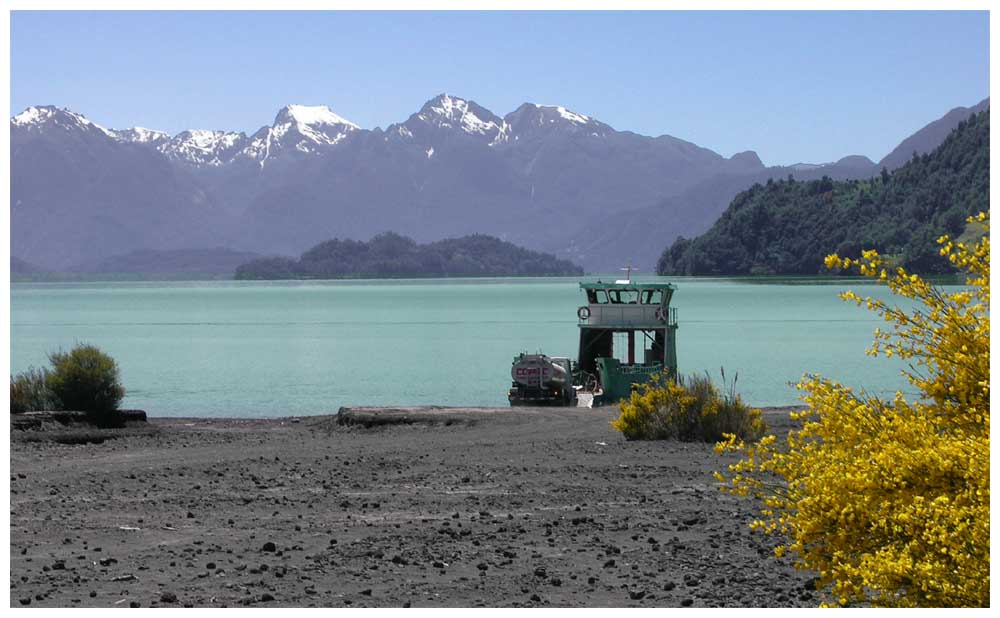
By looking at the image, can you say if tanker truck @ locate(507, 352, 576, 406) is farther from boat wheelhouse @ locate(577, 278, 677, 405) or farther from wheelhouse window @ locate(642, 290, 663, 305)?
wheelhouse window @ locate(642, 290, 663, 305)

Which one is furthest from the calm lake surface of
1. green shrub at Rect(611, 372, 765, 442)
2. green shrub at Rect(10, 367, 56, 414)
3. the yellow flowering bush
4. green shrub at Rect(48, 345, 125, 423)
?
the yellow flowering bush

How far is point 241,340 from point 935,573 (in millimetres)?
70122

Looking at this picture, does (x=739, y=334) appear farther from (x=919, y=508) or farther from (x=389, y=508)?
(x=919, y=508)

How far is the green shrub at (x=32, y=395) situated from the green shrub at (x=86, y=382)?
0.47 feet

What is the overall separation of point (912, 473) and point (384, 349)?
5983 centimetres

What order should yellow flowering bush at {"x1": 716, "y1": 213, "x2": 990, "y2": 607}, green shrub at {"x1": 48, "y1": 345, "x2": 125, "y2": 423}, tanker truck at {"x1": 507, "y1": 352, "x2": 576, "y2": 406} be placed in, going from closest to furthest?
1. yellow flowering bush at {"x1": 716, "y1": 213, "x2": 990, "y2": 607}
2. green shrub at {"x1": 48, "y1": 345, "x2": 125, "y2": 423}
3. tanker truck at {"x1": 507, "y1": 352, "x2": 576, "y2": 406}

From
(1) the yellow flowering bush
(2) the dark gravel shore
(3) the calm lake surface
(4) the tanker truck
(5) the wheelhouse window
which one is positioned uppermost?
(5) the wheelhouse window

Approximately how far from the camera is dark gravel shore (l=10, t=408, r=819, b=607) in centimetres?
704

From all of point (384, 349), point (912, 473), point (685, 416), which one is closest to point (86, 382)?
point (685, 416)

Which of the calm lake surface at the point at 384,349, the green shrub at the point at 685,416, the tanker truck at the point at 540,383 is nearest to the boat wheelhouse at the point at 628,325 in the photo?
the tanker truck at the point at 540,383

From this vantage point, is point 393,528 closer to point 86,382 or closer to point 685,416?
point 685,416

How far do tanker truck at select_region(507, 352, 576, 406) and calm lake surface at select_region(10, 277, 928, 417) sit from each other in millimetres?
4755

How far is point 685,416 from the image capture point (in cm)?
1459

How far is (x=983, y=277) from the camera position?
5543 mm
